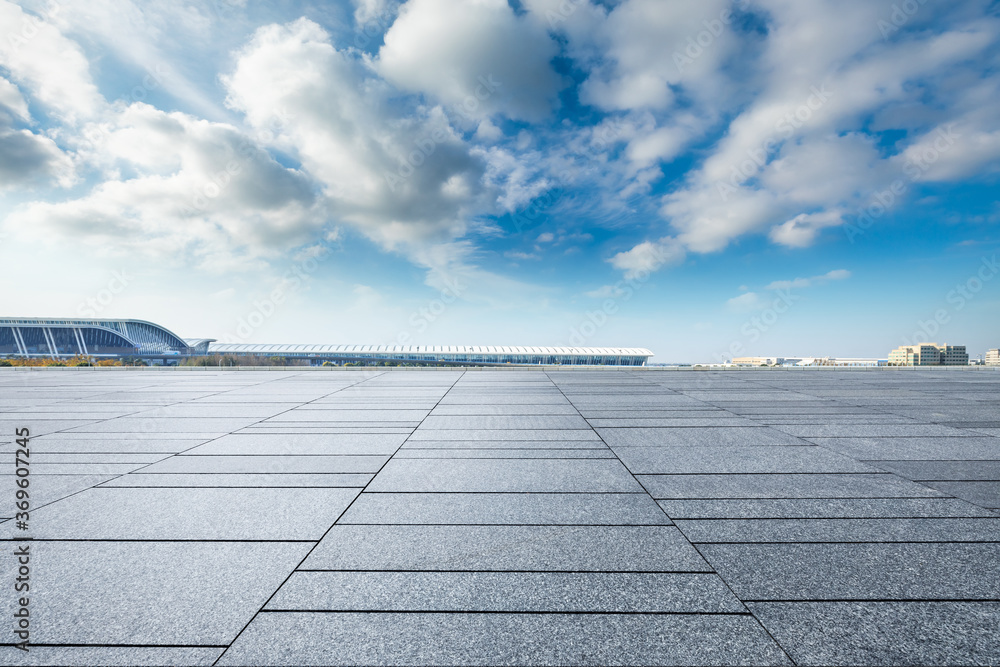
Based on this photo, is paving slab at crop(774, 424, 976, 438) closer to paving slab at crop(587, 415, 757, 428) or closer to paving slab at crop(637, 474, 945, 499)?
paving slab at crop(587, 415, 757, 428)

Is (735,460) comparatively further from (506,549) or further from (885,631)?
(506,549)

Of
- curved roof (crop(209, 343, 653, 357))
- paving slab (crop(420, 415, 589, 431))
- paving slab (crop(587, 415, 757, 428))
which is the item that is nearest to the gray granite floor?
paving slab (crop(420, 415, 589, 431))

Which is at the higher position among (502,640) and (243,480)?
(243,480)

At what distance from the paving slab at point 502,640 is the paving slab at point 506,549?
59cm

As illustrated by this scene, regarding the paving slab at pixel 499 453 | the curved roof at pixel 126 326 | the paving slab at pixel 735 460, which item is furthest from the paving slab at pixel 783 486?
the curved roof at pixel 126 326

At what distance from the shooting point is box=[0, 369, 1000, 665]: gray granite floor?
99.3 inches

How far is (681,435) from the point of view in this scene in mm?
7844

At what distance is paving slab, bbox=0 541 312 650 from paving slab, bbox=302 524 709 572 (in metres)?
0.42

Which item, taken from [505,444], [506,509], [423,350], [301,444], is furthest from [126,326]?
→ [506,509]

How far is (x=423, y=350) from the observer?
92.2 m

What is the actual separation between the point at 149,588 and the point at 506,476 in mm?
3469

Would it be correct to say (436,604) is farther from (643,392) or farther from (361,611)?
(643,392)

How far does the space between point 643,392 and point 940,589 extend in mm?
11064

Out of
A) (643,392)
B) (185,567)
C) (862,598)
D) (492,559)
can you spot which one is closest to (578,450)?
(492,559)
